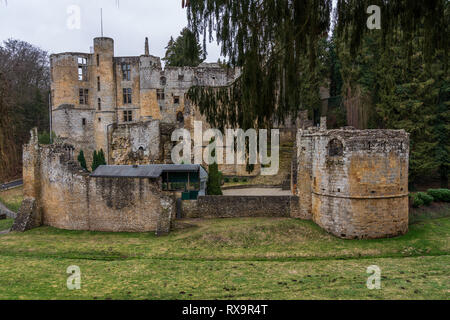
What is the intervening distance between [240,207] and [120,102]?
22.9 meters

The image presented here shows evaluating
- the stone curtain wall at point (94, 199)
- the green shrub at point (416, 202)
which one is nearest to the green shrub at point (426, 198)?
the green shrub at point (416, 202)

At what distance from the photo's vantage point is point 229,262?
47.9 feet

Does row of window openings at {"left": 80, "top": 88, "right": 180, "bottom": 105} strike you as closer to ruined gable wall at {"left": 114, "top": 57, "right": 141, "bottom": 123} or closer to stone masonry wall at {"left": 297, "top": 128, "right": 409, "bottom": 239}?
ruined gable wall at {"left": 114, "top": 57, "right": 141, "bottom": 123}

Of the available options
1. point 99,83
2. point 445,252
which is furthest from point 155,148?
point 445,252

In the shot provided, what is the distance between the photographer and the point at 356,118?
102 ft

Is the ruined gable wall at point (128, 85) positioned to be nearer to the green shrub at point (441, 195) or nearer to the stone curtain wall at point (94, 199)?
the stone curtain wall at point (94, 199)

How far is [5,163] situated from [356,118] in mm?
28034

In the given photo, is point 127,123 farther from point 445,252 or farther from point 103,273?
point 445,252

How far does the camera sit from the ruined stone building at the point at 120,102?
3547 cm

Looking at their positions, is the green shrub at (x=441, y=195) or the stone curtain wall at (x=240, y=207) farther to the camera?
the green shrub at (x=441, y=195)

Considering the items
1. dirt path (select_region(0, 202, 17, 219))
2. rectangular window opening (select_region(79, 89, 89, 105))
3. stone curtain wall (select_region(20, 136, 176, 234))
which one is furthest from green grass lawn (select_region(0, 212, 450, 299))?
rectangular window opening (select_region(79, 89, 89, 105))

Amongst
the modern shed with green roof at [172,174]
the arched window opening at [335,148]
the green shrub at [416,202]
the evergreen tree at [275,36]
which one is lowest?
the green shrub at [416,202]

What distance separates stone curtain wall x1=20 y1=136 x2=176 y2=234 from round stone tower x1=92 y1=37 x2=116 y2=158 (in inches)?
596

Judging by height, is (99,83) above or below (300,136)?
above
